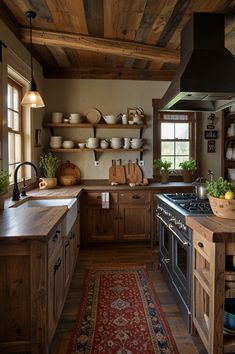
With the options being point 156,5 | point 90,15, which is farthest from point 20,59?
point 156,5

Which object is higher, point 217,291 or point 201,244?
point 201,244

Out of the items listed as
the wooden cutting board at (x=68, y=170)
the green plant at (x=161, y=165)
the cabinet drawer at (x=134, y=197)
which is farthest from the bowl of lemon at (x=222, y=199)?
the wooden cutting board at (x=68, y=170)

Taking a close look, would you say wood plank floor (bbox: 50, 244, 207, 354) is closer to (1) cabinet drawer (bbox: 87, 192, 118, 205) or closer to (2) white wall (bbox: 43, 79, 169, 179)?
(1) cabinet drawer (bbox: 87, 192, 118, 205)

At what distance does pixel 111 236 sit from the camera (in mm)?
4016

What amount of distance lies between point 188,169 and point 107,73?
208 centimetres

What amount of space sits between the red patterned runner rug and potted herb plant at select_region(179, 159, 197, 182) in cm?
199

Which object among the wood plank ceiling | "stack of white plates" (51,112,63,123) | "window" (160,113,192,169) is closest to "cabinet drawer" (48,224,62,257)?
the wood plank ceiling

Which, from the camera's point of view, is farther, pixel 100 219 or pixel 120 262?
pixel 100 219

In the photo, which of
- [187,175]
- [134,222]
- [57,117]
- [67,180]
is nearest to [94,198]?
[67,180]

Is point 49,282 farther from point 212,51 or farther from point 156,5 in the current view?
point 156,5

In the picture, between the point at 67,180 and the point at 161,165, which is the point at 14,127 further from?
the point at 161,165

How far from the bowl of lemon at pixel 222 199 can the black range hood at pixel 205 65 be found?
33.2 inches

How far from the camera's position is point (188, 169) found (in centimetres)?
446

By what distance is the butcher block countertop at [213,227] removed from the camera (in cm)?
157
